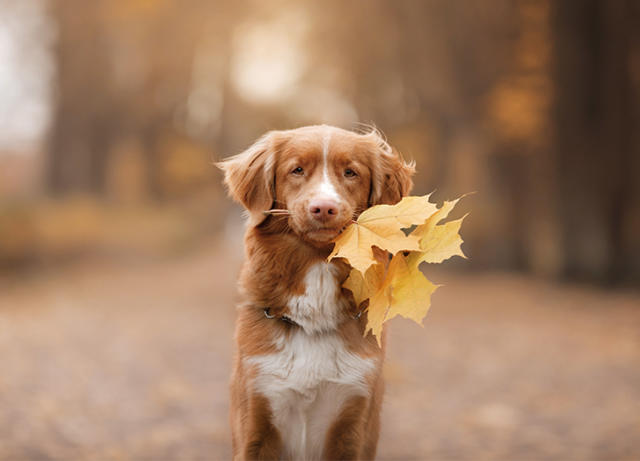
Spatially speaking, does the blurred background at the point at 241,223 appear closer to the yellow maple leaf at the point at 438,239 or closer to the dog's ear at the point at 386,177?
the dog's ear at the point at 386,177

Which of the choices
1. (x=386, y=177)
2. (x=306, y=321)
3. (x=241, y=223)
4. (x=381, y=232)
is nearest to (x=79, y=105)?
(x=241, y=223)

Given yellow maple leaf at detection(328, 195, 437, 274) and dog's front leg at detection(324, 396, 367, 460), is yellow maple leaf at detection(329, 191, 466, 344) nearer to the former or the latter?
yellow maple leaf at detection(328, 195, 437, 274)

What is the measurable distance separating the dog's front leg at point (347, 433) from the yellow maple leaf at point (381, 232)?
74 cm

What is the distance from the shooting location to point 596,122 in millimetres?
13016

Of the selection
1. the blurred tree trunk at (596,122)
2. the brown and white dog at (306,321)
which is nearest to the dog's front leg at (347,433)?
the brown and white dog at (306,321)

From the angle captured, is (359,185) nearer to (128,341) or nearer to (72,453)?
(72,453)

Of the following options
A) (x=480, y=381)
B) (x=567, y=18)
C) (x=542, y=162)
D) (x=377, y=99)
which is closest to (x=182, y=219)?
(x=377, y=99)

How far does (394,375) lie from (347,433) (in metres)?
5.42

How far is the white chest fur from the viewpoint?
9.50 ft

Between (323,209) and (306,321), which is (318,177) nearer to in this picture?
(323,209)

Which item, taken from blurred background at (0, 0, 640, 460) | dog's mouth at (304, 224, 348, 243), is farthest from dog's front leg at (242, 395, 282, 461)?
blurred background at (0, 0, 640, 460)

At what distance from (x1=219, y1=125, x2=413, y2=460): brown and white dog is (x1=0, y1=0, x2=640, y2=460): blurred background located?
0.66 m

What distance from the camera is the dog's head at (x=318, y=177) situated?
2.78 metres

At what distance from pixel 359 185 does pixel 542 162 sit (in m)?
12.8
